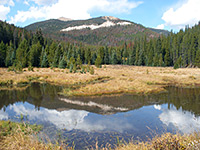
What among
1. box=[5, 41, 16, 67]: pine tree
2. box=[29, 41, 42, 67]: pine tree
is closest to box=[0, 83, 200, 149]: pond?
box=[29, 41, 42, 67]: pine tree

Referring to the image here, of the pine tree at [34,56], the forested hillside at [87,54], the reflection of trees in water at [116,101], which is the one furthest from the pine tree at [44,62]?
the reflection of trees in water at [116,101]

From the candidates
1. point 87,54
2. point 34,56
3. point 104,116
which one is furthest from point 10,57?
point 104,116

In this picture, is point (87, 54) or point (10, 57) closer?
point (10, 57)

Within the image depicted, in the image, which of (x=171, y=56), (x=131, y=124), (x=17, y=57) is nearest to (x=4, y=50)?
(x=17, y=57)

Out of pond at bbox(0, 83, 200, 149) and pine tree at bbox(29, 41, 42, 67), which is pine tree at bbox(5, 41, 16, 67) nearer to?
pine tree at bbox(29, 41, 42, 67)

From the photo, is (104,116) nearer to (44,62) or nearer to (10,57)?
(44,62)

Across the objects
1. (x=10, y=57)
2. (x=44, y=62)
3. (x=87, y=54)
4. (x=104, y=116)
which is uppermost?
(x=87, y=54)

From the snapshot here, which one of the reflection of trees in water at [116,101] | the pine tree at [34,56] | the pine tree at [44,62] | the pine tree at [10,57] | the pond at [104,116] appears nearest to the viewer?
the pond at [104,116]

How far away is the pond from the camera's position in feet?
31.9

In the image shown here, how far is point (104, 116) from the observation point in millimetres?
13352

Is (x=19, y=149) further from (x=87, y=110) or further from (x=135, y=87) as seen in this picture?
(x=135, y=87)

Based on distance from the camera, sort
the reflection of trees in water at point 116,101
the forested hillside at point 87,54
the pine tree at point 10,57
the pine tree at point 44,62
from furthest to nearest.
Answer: the pine tree at point 10,57
the forested hillside at point 87,54
the pine tree at point 44,62
the reflection of trees in water at point 116,101

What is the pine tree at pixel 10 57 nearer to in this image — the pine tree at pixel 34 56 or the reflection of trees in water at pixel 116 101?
the pine tree at pixel 34 56

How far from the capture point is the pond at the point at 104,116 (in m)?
9.73
